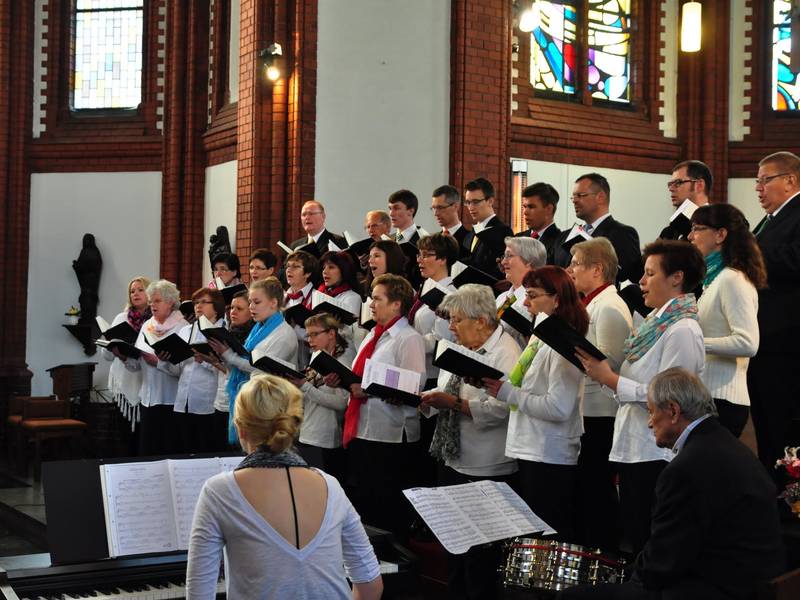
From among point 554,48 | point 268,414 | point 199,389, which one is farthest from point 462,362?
point 554,48

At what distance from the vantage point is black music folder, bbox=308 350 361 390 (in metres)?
5.80

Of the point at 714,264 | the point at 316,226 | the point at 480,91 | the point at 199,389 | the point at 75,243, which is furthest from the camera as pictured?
the point at 75,243

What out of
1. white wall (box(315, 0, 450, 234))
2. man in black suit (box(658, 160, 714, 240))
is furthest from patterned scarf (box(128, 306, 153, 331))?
man in black suit (box(658, 160, 714, 240))

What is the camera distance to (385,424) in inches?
239

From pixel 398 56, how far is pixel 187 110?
3834 millimetres

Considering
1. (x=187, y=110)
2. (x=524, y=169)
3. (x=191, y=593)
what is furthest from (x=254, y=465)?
(x=187, y=110)

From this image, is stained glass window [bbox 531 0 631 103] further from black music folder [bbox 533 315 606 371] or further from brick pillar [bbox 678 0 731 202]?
black music folder [bbox 533 315 606 371]

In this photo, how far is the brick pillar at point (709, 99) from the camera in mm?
12711

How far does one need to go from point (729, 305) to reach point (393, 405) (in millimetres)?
1996

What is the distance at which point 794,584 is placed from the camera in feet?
10.5

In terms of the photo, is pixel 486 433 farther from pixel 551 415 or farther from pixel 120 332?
pixel 120 332

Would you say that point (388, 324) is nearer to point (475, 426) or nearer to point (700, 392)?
point (475, 426)

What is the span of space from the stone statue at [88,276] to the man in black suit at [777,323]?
973 cm

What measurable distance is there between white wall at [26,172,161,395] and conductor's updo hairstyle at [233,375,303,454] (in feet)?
34.9
